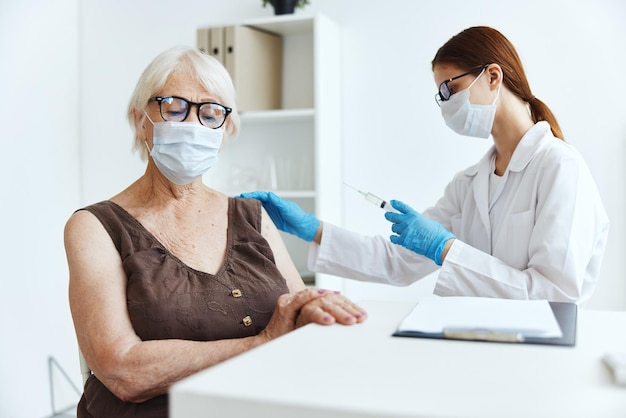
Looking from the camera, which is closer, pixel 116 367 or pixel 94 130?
pixel 116 367

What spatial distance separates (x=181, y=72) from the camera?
154cm

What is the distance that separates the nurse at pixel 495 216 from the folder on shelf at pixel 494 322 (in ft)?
1.73

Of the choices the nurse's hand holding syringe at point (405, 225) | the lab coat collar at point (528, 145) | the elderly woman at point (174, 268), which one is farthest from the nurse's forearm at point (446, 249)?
the elderly woman at point (174, 268)

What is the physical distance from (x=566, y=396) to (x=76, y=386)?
10.2 feet

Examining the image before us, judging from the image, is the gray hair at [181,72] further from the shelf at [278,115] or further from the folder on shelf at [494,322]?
the shelf at [278,115]

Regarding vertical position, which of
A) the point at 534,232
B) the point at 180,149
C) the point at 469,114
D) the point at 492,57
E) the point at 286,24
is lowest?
the point at 534,232

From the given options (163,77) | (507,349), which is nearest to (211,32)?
(163,77)

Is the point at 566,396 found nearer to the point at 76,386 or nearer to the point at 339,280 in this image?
the point at 339,280

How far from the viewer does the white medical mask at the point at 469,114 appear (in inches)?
73.6

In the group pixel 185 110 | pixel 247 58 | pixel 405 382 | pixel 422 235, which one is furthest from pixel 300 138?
pixel 405 382

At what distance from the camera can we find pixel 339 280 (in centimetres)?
294

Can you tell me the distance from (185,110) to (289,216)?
0.64 meters

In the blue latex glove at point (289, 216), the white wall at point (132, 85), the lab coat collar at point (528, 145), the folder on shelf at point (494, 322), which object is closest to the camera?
the folder on shelf at point (494, 322)

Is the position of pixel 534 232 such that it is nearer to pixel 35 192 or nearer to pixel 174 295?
pixel 174 295
